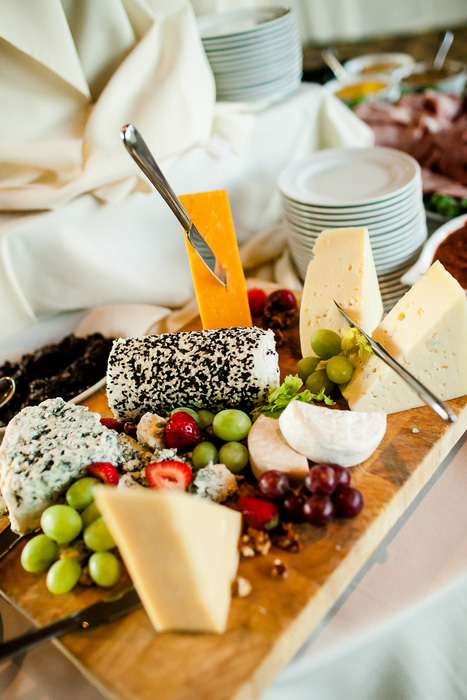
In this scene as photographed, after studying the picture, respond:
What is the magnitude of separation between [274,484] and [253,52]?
1388mm

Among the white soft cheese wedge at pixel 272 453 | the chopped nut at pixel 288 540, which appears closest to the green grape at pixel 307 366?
the white soft cheese wedge at pixel 272 453

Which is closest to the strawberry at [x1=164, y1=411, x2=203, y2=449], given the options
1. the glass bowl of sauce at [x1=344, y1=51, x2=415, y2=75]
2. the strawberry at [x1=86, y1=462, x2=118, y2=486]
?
the strawberry at [x1=86, y1=462, x2=118, y2=486]

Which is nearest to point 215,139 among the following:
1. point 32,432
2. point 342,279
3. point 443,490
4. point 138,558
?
point 342,279

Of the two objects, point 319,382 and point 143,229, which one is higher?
point 143,229

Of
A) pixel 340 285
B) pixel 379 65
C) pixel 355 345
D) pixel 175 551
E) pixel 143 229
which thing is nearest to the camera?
pixel 175 551

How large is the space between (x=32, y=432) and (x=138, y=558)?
40 centimetres

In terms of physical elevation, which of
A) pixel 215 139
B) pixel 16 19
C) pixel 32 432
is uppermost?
pixel 16 19

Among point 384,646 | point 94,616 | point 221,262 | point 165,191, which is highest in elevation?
point 165,191

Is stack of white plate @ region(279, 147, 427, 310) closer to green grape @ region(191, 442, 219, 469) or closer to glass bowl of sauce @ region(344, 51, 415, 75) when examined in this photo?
green grape @ region(191, 442, 219, 469)

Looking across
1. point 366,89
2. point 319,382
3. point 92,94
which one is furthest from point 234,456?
point 366,89

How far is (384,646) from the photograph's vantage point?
830 mm

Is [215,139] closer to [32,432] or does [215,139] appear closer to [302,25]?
[32,432]

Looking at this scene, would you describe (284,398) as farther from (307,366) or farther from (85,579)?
(85,579)

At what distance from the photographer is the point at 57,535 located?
0.92 metres
